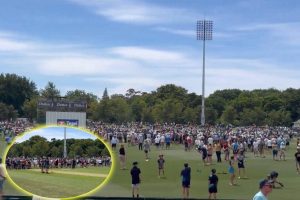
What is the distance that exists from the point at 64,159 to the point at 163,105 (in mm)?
95167

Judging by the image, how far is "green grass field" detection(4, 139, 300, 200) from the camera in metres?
21.6

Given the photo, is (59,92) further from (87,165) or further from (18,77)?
(87,165)

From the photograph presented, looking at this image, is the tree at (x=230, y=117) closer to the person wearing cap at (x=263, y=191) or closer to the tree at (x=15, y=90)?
the tree at (x=15, y=90)

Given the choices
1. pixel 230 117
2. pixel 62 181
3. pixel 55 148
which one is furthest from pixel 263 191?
pixel 230 117

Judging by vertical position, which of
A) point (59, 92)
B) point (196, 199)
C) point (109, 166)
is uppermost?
point (59, 92)

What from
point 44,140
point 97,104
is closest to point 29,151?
point 44,140

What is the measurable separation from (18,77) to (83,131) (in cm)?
11787

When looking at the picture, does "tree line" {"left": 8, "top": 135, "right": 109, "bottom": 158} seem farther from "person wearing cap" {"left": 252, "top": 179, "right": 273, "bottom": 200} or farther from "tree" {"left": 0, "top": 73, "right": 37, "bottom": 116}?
"tree" {"left": 0, "top": 73, "right": 37, "bottom": 116}

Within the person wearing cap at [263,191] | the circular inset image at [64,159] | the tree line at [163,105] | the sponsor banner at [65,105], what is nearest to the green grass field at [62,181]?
the circular inset image at [64,159]

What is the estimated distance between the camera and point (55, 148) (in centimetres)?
429

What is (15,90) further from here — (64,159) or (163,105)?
(64,159)

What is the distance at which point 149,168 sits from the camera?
100ft

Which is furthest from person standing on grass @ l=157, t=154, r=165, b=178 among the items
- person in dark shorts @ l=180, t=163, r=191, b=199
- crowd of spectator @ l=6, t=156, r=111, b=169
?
crowd of spectator @ l=6, t=156, r=111, b=169

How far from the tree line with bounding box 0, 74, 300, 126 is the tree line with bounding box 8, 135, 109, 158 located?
6871 cm
